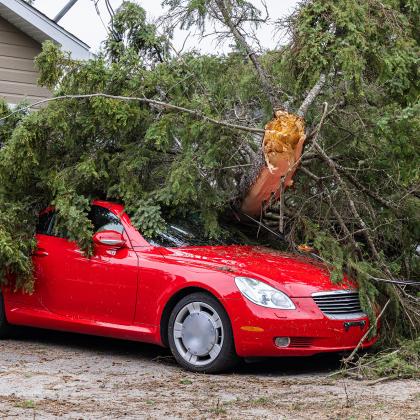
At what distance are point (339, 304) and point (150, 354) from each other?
1.97 metres

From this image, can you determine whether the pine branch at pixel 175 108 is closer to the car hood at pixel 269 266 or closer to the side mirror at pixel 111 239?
the car hood at pixel 269 266

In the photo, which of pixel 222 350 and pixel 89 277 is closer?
pixel 222 350

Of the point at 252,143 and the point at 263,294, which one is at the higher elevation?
the point at 252,143

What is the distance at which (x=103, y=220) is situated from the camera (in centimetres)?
830

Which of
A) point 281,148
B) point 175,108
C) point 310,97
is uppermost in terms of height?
point 310,97

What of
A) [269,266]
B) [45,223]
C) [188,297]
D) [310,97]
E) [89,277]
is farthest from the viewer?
[45,223]

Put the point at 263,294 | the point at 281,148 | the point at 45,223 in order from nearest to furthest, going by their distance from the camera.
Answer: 1. the point at 263,294
2. the point at 281,148
3. the point at 45,223

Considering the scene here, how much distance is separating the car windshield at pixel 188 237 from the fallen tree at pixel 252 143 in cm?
11

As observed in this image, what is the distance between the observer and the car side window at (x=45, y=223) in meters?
8.59

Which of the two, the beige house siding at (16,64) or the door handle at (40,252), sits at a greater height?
the beige house siding at (16,64)

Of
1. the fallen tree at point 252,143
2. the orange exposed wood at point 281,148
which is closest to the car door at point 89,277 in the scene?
the fallen tree at point 252,143

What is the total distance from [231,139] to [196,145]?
0.35 m

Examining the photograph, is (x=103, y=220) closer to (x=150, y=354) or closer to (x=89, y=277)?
(x=89, y=277)

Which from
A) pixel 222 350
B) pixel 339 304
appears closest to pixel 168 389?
pixel 222 350
